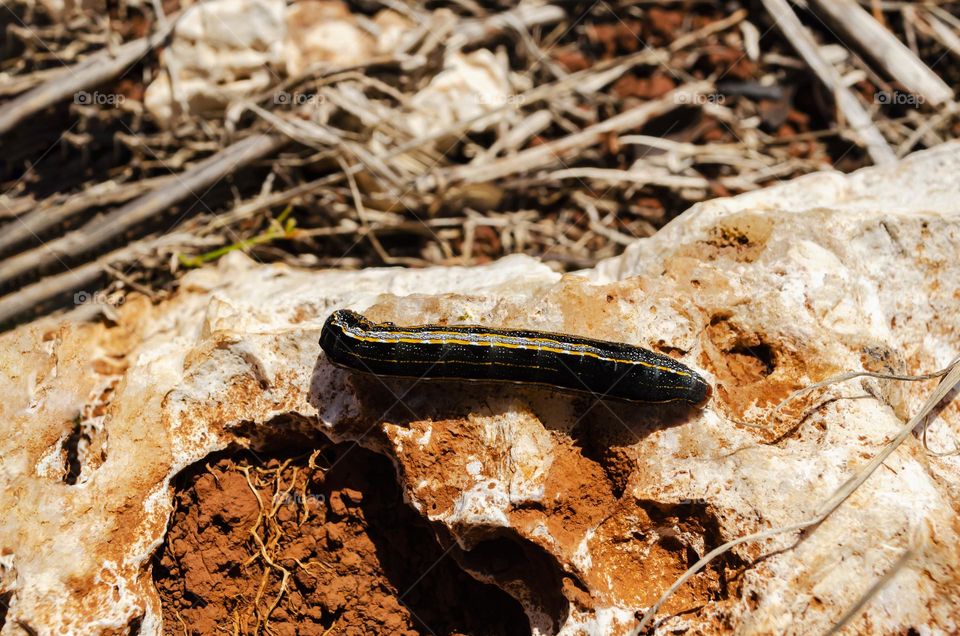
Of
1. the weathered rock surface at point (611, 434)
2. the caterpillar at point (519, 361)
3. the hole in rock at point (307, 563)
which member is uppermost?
the caterpillar at point (519, 361)

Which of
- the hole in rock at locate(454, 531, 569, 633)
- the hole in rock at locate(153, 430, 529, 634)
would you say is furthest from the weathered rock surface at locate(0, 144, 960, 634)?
the hole in rock at locate(153, 430, 529, 634)

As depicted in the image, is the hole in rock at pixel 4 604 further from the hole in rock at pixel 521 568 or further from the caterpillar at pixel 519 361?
the hole in rock at pixel 521 568

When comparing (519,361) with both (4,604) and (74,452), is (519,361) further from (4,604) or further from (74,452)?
(4,604)

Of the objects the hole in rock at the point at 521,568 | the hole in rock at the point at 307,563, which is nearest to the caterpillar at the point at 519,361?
the hole in rock at the point at 307,563

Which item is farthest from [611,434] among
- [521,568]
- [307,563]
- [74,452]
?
[74,452]

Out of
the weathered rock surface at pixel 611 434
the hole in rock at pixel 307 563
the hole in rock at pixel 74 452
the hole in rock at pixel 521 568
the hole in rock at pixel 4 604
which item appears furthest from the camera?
the hole in rock at pixel 74 452

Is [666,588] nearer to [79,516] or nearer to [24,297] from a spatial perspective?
[79,516]
